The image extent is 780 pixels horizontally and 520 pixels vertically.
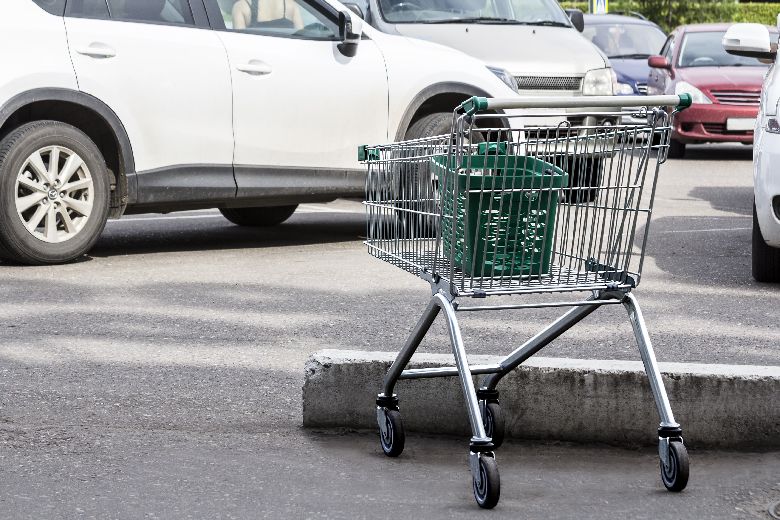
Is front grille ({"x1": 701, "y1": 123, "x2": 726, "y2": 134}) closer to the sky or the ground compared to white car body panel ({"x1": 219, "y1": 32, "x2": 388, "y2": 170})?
closer to the ground

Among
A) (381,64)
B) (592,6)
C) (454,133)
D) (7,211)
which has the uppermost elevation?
(454,133)

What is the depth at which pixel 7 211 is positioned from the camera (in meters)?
7.90

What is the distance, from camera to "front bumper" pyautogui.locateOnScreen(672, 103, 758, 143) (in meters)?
16.5

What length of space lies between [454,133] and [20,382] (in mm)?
2288

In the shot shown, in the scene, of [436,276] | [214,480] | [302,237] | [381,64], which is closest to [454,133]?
[436,276]

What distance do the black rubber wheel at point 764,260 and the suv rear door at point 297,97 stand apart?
2.66 m

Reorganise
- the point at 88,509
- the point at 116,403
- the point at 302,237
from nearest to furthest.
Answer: the point at 88,509, the point at 116,403, the point at 302,237

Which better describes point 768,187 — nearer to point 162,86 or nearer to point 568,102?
point 162,86

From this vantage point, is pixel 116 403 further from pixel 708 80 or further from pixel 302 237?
pixel 708 80

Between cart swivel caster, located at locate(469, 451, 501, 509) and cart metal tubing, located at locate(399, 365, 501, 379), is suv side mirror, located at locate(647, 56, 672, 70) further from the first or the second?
cart swivel caster, located at locate(469, 451, 501, 509)

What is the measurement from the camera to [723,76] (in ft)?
55.1

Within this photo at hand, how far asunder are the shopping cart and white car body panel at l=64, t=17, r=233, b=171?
427 cm

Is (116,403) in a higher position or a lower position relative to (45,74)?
lower

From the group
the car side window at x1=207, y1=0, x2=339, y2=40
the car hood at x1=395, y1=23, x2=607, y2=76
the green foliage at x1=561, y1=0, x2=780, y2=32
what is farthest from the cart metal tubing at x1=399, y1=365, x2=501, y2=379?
the green foliage at x1=561, y1=0, x2=780, y2=32
